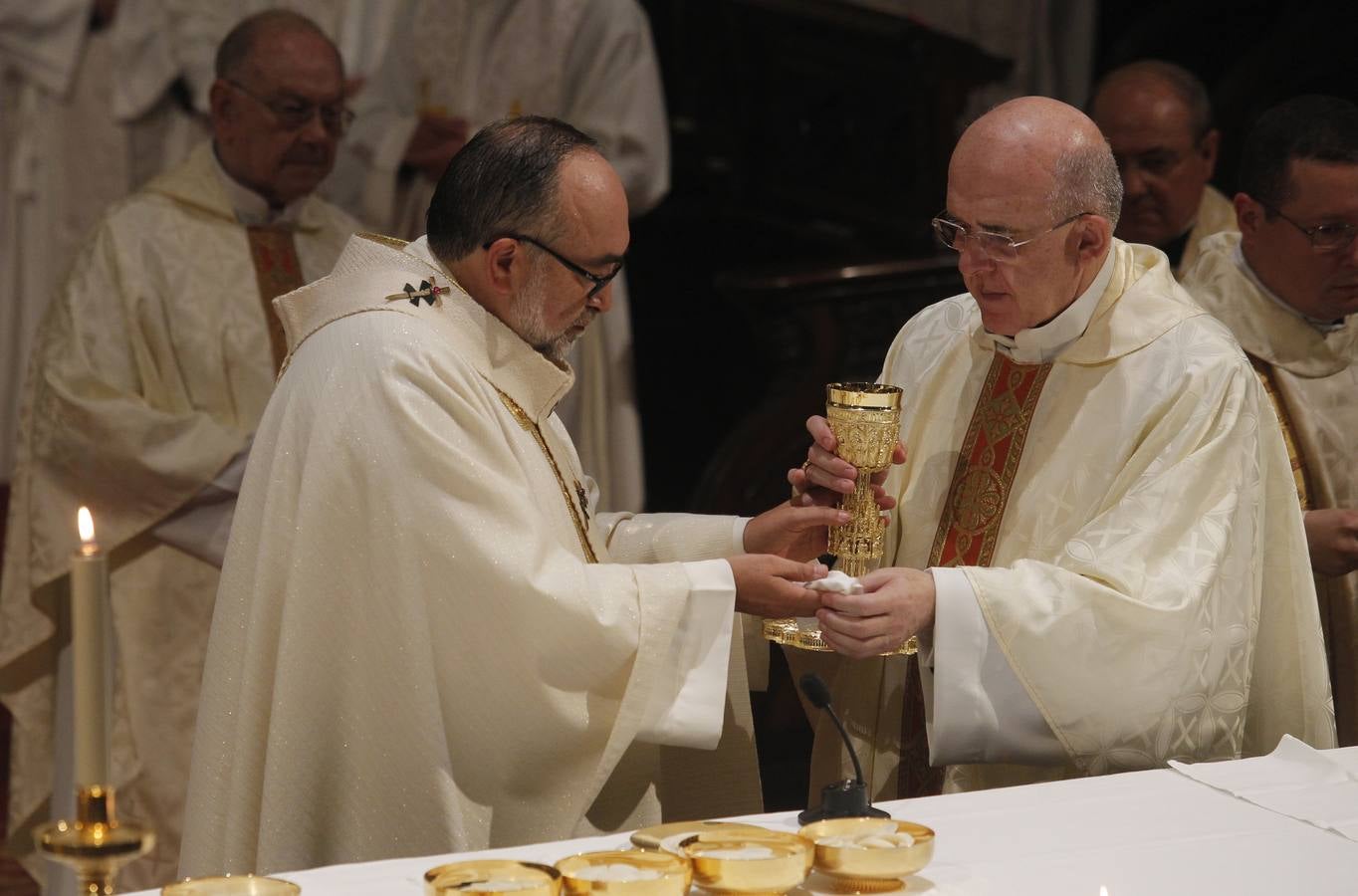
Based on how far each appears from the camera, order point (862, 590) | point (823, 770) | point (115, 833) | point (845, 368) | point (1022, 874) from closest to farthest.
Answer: point (115, 833), point (1022, 874), point (862, 590), point (823, 770), point (845, 368)

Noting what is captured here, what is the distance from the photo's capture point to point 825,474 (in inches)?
138

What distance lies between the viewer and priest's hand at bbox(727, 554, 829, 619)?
3299mm

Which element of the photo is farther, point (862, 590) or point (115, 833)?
point (862, 590)

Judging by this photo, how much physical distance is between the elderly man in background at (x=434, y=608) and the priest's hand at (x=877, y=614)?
0.33ft

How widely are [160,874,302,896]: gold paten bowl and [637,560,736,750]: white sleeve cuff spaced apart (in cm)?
109

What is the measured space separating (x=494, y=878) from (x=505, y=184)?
61.9 inches

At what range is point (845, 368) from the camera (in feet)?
19.6

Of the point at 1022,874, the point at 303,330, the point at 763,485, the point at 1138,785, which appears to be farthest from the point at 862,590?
the point at 763,485

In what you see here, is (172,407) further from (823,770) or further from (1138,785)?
(1138,785)

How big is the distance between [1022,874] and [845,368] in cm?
365

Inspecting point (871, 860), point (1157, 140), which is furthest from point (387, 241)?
point (1157, 140)

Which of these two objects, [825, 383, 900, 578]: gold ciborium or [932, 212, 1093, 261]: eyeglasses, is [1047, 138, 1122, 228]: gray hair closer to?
[932, 212, 1093, 261]: eyeglasses

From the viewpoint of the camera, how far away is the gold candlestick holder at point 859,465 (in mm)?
3324

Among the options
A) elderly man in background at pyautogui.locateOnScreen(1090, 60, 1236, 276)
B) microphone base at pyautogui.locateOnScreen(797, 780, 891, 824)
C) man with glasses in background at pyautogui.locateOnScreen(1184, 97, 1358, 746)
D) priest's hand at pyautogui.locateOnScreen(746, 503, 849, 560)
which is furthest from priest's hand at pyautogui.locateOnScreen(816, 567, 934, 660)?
elderly man in background at pyautogui.locateOnScreen(1090, 60, 1236, 276)
